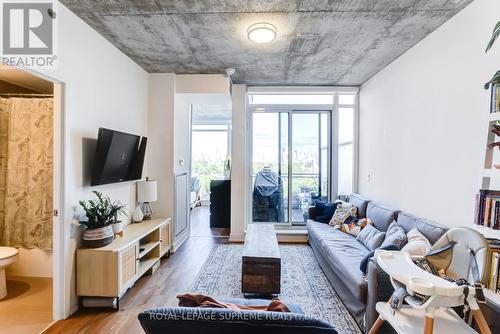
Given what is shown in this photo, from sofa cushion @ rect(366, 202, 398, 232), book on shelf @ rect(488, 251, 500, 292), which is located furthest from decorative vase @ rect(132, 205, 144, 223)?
book on shelf @ rect(488, 251, 500, 292)

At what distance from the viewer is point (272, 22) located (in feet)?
8.75

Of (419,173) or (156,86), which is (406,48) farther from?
(156,86)

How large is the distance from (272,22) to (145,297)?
3.19 meters

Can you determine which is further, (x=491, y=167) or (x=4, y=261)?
(x=4, y=261)

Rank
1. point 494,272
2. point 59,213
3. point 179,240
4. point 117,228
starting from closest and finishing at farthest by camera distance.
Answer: point 494,272 < point 59,213 < point 117,228 < point 179,240

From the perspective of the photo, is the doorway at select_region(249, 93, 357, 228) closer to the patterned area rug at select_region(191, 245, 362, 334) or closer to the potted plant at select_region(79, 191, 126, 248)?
the patterned area rug at select_region(191, 245, 362, 334)

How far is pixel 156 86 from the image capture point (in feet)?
14.1

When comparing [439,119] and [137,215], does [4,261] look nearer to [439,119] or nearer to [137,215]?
[137,215]

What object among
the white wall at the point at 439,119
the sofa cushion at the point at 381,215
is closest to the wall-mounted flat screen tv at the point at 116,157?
the sofa cushion at the point at 381,215

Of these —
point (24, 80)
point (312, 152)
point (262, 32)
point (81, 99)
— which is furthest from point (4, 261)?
point (312, 152)

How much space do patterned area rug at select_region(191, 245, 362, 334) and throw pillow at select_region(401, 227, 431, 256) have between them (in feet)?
2.73

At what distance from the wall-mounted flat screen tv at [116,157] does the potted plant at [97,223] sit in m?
0.24

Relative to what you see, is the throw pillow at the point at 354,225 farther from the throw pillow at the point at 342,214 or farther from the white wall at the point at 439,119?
the white wall at the point at 439,119

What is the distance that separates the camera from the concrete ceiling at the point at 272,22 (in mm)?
2393
